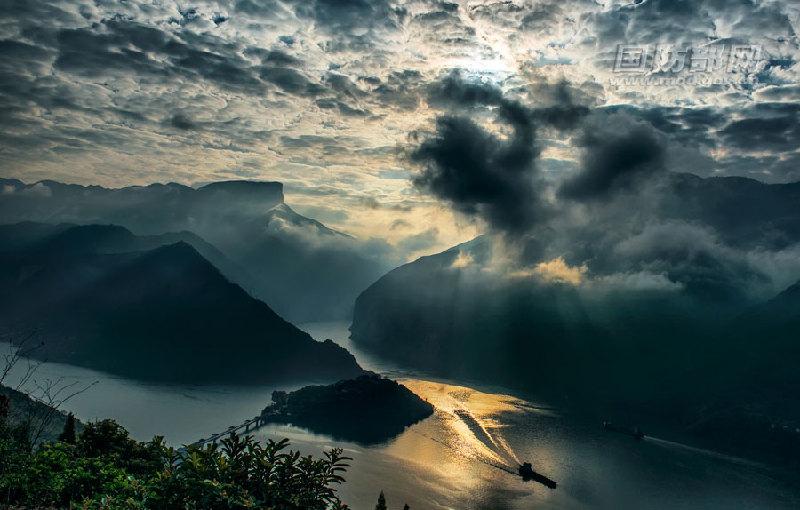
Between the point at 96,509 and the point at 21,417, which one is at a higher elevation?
the point at 96,509

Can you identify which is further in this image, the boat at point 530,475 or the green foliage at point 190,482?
the boat at point 530,475

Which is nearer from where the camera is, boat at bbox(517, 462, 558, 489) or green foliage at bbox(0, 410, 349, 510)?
green foliage at bbox(0, 410, 349, 510)

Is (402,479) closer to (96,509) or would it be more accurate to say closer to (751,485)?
(751,485)

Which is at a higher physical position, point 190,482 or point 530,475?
point 190,482

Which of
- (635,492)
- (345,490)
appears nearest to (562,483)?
(635,492)

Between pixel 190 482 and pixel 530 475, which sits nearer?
pixel 190 482

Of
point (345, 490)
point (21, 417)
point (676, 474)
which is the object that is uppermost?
point (676, 474)

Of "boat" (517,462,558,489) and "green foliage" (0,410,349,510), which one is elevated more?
"green foliage" (0,410,349,510)

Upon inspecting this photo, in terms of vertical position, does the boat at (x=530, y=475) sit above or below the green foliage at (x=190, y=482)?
below
